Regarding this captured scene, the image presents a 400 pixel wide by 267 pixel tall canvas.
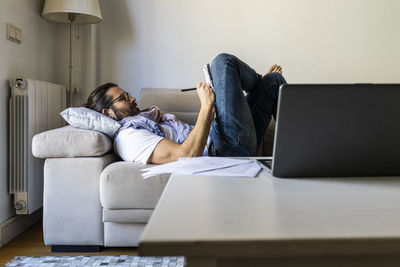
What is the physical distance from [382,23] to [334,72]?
50 centimetres

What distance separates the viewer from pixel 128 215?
1.62m

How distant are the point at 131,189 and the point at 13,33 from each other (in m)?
1.07

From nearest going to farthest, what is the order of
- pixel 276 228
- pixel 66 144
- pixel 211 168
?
pixel 276 228 < pixel 211 168 < pixel 66 144

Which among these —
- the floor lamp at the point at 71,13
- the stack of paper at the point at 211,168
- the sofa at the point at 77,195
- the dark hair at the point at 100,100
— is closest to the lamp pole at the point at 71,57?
the floor lamp at the point at 71,13

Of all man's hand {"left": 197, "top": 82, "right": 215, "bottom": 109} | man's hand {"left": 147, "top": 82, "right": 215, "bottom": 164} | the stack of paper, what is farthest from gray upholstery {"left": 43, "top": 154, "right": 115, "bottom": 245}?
the stack of paper

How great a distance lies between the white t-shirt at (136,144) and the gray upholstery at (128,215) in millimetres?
212

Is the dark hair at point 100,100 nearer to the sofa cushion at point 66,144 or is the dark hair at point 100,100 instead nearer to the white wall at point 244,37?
the sofa cushion at point 66,144

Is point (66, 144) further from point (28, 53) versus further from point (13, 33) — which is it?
point (28, 53)

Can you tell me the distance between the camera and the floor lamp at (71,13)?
234 cm

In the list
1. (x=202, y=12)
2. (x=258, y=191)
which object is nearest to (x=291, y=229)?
(x=258, y=191)

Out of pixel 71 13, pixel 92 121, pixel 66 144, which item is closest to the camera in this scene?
pixel 66 144

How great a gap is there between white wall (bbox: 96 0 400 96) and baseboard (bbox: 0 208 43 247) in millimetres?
1081

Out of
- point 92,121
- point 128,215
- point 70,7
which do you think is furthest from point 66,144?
point 70,7

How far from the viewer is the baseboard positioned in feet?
6.03
